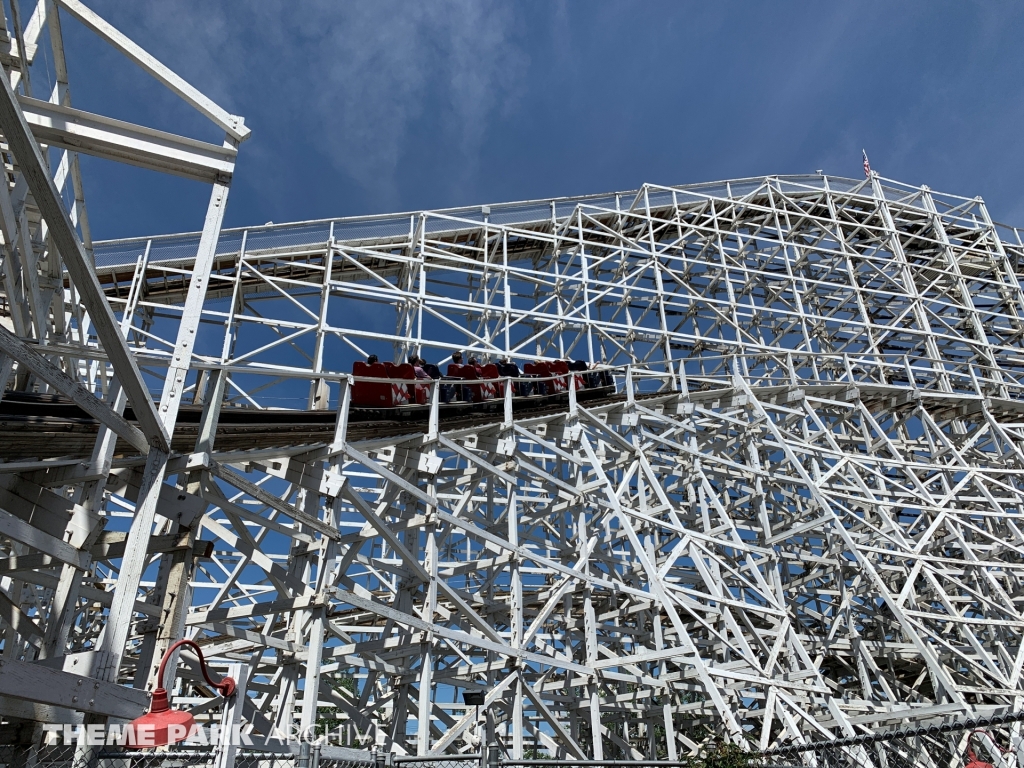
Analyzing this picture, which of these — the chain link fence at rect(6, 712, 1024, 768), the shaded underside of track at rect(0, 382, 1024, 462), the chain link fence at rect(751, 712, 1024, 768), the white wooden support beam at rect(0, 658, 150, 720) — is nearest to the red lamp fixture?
the chain link fence at rect(6, 712, 1024, 768)

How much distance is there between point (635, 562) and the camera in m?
11.9

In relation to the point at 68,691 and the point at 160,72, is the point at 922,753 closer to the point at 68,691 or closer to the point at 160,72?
the point at 68,691

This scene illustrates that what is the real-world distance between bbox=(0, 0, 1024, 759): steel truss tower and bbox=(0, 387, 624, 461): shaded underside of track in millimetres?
44

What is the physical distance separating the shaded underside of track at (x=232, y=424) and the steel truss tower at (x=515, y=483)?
44 millimetres

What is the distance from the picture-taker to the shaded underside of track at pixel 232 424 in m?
5.87

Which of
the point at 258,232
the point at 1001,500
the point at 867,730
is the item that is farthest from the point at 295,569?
the point at 1001,500

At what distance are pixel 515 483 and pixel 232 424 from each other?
3921mm

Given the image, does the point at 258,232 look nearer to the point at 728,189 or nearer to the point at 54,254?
the point at 54,254

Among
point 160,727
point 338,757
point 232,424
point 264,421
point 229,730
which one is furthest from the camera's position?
point 264,421

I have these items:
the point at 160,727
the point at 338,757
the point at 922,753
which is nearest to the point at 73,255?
the point at 160,727

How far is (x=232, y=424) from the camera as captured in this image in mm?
7574

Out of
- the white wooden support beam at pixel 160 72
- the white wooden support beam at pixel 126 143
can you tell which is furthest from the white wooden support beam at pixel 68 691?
the white wooden support beam at pixel 160 72

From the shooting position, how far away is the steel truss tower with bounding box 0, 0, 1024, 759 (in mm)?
5688

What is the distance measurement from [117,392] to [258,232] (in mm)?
10901
